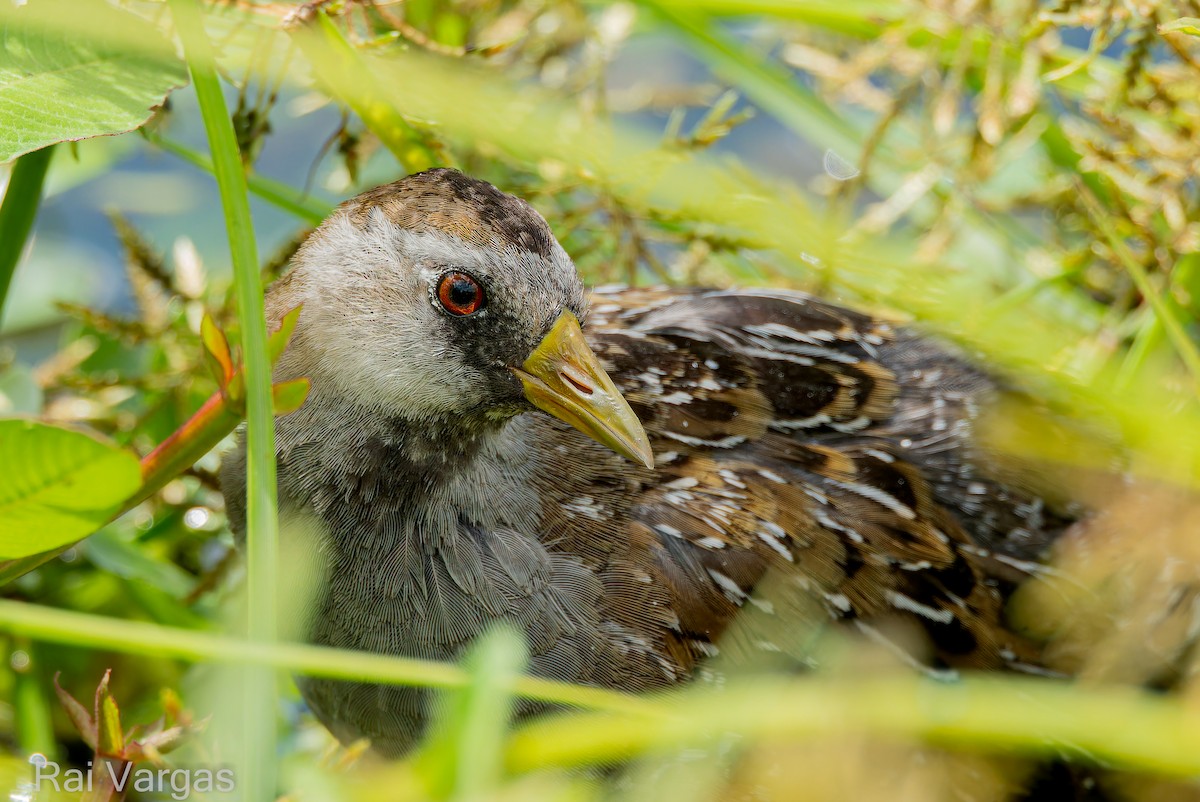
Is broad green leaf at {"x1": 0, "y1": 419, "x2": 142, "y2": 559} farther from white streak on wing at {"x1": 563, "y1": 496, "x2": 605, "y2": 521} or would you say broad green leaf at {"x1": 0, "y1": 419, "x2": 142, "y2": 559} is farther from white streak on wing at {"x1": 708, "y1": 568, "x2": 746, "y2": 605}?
white streak on wing at {"x1": 708, "y1": 568, "x2": 746, "y2": 605}

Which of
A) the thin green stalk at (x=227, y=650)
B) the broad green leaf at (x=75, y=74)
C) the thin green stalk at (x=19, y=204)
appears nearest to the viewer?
the thin green stalk at (x=227, y=650)

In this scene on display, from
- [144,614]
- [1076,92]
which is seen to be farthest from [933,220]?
[144,614]

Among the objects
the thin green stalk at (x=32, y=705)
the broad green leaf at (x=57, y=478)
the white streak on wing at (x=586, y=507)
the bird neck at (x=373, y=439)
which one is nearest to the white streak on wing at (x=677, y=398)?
the white streak on wing at (x=586, y=507)

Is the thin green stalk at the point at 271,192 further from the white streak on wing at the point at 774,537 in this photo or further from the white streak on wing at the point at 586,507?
the white streak on wing at the point at 774,537

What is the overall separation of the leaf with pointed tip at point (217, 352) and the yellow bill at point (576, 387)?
2.03ft

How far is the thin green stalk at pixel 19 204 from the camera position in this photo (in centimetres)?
205

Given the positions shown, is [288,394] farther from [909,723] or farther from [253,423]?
[909,723]

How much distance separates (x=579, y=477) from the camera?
7.12ft

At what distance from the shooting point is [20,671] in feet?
8.12

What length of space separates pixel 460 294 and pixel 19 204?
2.70ft

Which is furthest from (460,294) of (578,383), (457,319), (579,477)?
(579,477)

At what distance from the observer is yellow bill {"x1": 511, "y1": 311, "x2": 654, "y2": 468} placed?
1.93 metres

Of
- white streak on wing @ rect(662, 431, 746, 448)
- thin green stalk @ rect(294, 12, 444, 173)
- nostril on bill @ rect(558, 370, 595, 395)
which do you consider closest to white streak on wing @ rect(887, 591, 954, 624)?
white streak on wing @ rect(662, 431, 746, 448)

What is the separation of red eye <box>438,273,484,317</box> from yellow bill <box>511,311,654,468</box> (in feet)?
0.40
